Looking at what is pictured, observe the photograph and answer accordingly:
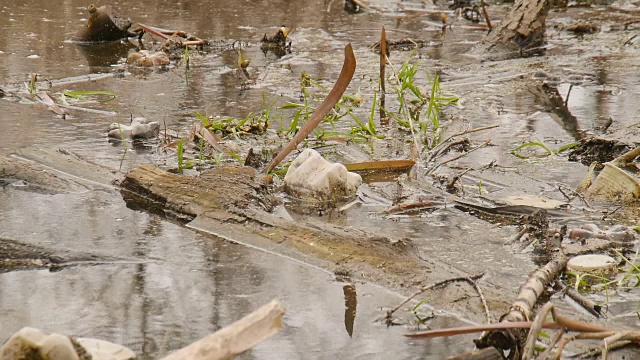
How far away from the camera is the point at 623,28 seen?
8125 mm

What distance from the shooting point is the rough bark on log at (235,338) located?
6.05ft

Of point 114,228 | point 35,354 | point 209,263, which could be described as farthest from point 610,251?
point 35,354

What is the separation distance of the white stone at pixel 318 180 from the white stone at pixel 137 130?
1.06m

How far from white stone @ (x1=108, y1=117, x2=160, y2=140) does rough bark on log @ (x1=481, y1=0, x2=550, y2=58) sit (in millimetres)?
3357

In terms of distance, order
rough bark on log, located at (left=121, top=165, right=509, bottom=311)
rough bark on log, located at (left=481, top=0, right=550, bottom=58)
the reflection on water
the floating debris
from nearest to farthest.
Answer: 1. the reflection on water
2. rough bark on log, located at (left=121, top=165, right=509, bottom=311)
3. rough bark on log, located at (left=481, top=0, right=550, bottom=58)
4. the floating debris

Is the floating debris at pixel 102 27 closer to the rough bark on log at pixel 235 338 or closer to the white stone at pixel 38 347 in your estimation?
the white stone at pixel 38 347

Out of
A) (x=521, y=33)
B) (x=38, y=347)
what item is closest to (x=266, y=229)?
(x=38, y=347)

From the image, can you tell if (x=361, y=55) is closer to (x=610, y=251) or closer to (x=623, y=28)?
(x=623, y=28)

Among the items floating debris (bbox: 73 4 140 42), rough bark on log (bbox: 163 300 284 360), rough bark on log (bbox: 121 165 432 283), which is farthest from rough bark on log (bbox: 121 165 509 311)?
floating debris (bbox: 73 4 140 42)

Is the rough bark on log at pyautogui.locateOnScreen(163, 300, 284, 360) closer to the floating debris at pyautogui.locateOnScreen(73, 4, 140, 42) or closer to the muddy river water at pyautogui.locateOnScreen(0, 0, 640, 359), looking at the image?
the muddy river water at pyautogui.locateOnScreen(0, 0, 640, 359)

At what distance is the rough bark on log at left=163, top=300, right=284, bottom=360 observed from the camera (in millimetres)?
1843

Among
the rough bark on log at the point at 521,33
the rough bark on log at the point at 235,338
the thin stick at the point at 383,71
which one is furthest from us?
the rough bark on log at the point at 521,33

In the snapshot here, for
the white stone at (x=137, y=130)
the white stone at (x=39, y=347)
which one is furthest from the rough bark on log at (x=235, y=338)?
the white stone at (x=137, y=130)

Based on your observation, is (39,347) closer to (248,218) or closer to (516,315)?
(516,315)
